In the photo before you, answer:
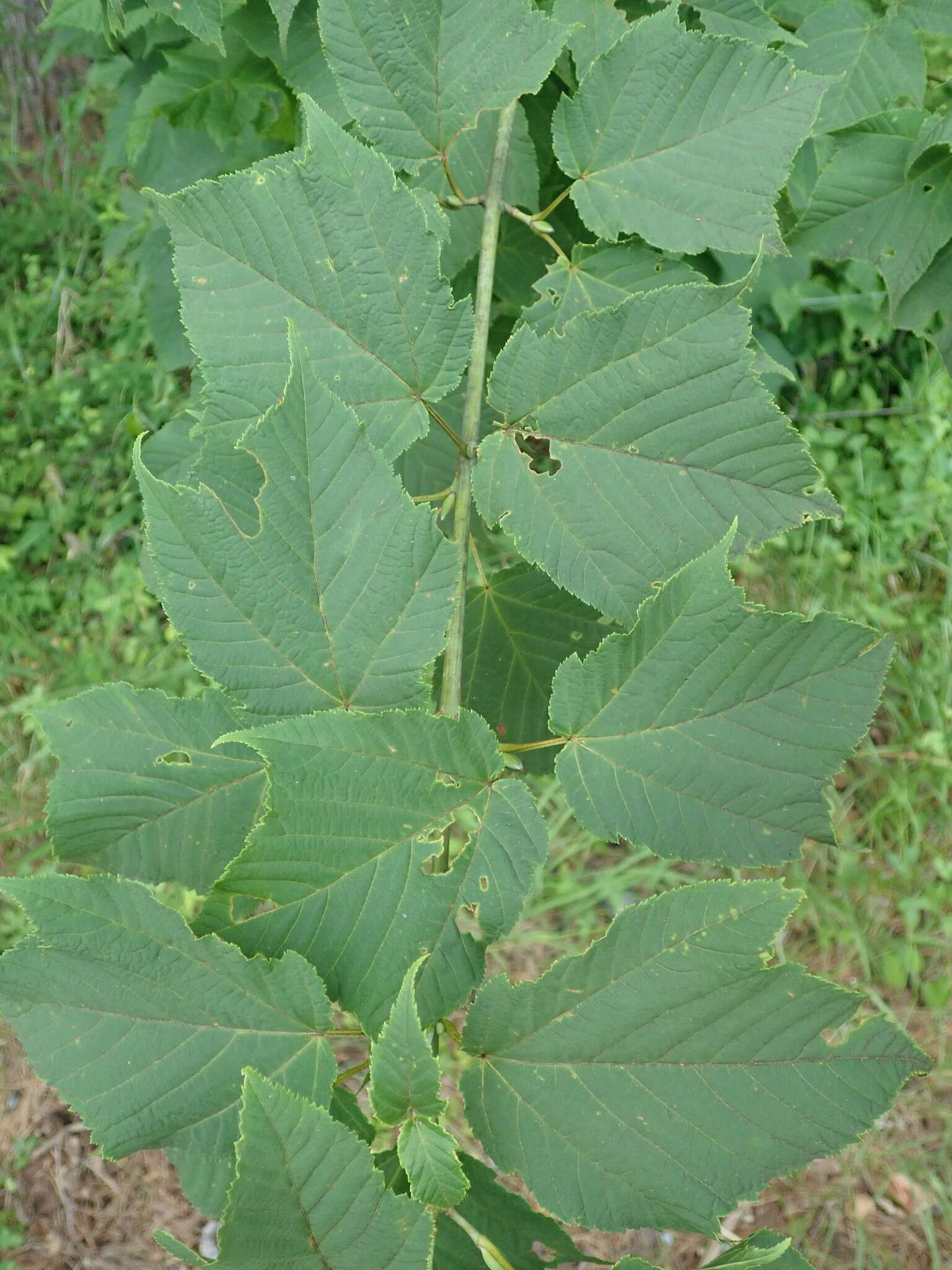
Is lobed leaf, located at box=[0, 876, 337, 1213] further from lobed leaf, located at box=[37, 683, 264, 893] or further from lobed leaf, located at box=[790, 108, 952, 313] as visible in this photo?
lobed leaf, located at box=[790, 108, 952, 313]

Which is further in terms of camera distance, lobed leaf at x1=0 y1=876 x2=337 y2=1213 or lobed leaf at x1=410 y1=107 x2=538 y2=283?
lobed leaf at x1=410 y1=107 x2=538 y2=283

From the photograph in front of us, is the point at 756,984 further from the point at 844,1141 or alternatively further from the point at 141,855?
the point at 141,855

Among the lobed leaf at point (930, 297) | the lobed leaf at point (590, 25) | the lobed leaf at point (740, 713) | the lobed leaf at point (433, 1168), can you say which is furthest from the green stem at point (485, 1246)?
the lobed leaf at point (590, 25)

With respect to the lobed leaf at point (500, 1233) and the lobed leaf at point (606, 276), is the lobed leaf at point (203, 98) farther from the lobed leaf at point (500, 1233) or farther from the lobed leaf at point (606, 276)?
the lobed leaf at point (500, 1233)

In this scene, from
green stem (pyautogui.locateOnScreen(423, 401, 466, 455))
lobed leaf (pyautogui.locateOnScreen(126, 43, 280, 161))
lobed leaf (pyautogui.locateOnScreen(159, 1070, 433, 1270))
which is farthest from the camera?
lobed leaf (pyautogui.locateOnScreen(126, 43, 280, 161))

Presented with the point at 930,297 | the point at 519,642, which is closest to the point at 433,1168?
the point at 519,642

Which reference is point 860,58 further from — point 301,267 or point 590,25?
point 301,267

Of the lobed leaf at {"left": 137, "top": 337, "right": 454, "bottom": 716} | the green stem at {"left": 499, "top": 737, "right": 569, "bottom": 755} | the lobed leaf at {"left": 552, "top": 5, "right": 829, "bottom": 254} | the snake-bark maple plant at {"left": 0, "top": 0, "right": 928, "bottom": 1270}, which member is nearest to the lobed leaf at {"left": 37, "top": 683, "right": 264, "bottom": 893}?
the snake-bark maple plant at {"left": 0, "top": 0, "right": 928, "bottom": 1270}
